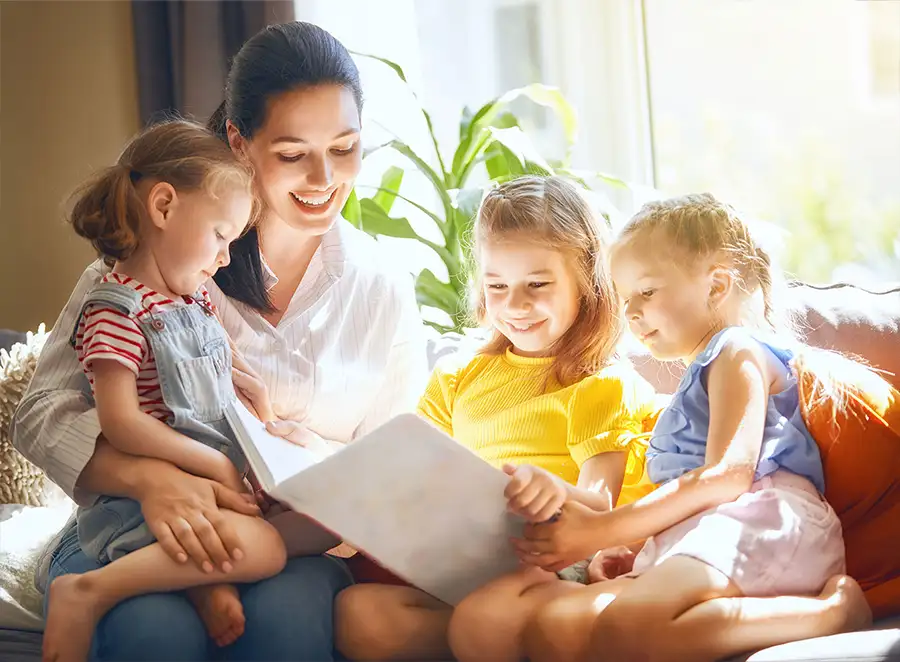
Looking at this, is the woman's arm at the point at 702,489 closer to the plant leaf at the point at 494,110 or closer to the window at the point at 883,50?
the plant leaf at the point at 494,110

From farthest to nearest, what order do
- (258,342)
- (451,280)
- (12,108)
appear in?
1. (12,108)
2. (451,280)
3. (258,342)

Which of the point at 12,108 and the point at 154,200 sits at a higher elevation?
the point at 12,108

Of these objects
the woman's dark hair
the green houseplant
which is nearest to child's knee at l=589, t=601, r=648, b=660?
the woman's dark hair

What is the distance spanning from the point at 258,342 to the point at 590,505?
1.85 ft

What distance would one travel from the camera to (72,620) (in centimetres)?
113

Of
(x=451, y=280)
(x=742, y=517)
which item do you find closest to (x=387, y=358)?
(x=742, y=517)

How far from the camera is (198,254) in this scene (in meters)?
1.28

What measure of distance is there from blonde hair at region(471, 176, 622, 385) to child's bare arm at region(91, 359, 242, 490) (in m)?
0.53

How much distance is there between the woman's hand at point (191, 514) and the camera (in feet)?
3.77

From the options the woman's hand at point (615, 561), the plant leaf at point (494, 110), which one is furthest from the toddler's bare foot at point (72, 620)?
the plant leaf at point (494, 110)

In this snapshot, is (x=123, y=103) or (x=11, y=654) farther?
(x=123, y=103)

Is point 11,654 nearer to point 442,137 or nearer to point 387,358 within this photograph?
point 387,358

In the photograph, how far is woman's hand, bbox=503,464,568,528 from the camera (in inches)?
43.5

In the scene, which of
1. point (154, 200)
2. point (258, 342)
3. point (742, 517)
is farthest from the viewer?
point (258, 342)
